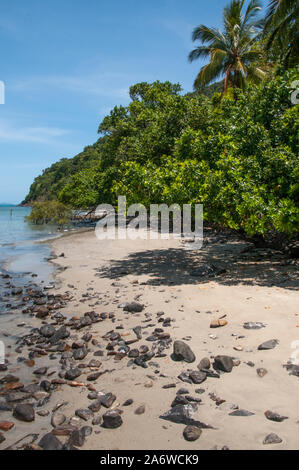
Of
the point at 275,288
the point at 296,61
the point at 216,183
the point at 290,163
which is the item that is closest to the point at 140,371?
the point at 275,288

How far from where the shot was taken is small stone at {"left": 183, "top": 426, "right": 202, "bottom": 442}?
9.87ft

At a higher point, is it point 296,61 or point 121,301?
point 296,61

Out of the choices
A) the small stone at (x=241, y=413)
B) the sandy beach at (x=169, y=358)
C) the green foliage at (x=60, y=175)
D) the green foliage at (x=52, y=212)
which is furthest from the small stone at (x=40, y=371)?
the green foliage at (x=60, y=175)

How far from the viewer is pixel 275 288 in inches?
288

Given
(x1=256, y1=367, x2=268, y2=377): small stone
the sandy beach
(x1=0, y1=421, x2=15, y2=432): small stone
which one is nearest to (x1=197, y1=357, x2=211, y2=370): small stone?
the sandy beach

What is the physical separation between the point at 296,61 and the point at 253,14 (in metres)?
7.20

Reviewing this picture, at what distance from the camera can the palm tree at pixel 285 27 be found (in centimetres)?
1309

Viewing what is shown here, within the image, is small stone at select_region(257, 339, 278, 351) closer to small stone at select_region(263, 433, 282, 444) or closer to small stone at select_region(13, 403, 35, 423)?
small stone at select_region(263, 433, 282, 444)

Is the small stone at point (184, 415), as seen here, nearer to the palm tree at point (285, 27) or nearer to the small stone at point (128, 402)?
the small stone at point (128, 402)

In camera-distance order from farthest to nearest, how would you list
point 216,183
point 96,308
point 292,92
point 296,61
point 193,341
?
point 296,61 → point 292,92 → point 216,183 → point 96,308 → point 193,341

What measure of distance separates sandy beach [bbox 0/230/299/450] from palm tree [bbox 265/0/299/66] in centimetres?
1037

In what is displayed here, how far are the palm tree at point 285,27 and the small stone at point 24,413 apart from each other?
16005mm

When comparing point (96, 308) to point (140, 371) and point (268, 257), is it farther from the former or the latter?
point (268, 257)
